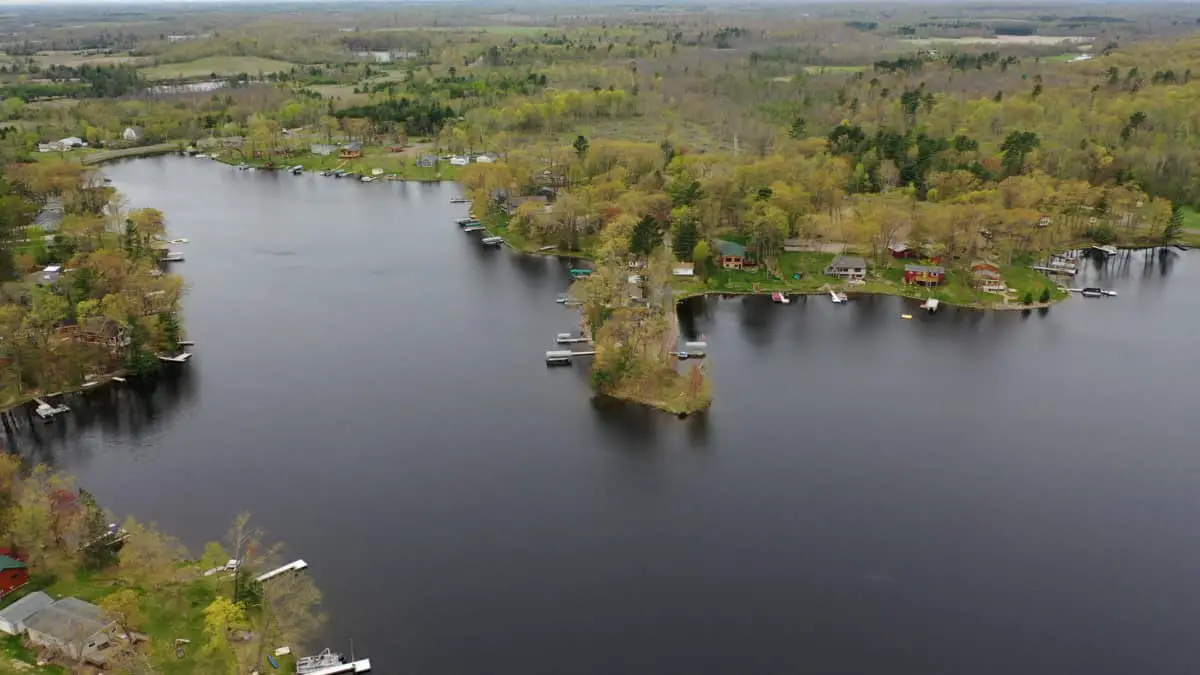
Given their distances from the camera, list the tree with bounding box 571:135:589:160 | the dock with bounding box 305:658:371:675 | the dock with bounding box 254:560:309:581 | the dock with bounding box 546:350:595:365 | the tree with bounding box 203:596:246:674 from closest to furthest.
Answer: the tree with bounding box 203:596:246:674 < the dock with bounding box 305:658:371:675 < the dock with bounding box 254:560:309:581 < the dock with bounding box 546:350:595:365 < the tree with bounding box 571:135:589:160

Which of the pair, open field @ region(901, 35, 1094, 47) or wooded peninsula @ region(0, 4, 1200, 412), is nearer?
wooded peninsula @ region(0, 4, 1200, 412)

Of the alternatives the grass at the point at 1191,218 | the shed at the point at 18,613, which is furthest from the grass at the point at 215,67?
the shed at the point at 18,613

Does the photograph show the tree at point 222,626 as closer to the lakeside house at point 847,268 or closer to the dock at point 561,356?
the dock at point 561,356

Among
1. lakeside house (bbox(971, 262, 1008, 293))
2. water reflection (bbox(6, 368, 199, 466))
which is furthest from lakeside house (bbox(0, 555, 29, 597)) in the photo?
lakeside house (bbox(971, 262, 1008, 293))

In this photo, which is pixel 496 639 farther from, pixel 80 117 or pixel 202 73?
pixel 202 73

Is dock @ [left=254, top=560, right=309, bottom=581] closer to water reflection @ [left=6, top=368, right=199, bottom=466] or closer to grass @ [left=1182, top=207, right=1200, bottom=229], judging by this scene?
water reflection @ [left=6, top=368, right=199, bottom=466]

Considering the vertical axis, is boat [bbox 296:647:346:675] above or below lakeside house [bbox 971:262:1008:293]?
below

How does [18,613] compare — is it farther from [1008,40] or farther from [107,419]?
[1008,40]

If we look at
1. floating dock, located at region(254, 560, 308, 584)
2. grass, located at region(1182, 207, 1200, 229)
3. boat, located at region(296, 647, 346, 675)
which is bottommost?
boat, located at region(296, 647, 346, 675)
